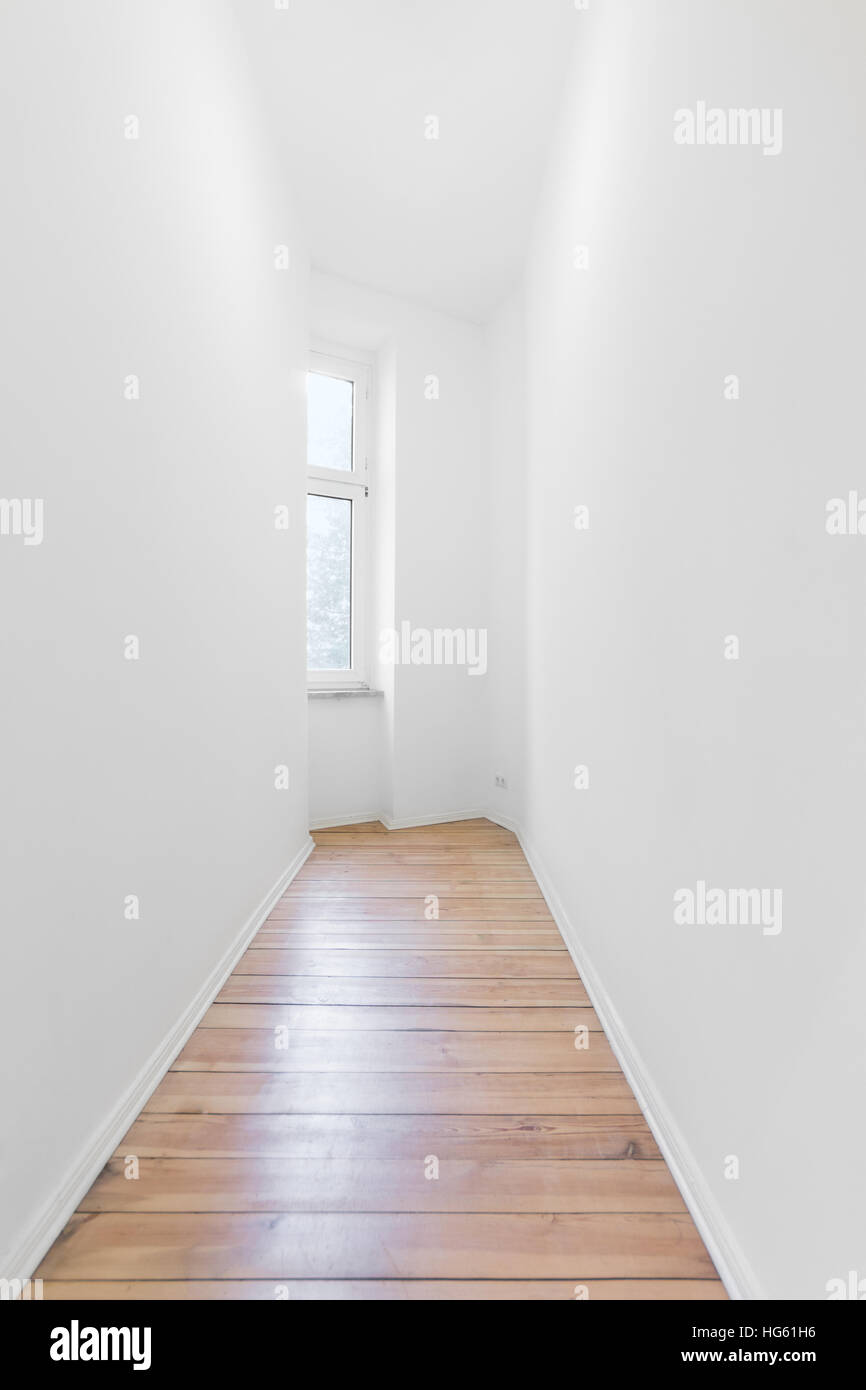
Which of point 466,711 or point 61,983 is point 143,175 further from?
point 466,711

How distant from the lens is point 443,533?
3.53 m

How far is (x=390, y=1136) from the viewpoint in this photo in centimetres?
120

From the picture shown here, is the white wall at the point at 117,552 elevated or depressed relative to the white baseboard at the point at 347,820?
elevated

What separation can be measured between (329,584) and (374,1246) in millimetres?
3092

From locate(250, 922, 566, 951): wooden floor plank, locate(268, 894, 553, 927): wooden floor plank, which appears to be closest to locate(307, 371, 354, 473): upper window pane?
locate(268, 894, 553, 927): wooden floor plank

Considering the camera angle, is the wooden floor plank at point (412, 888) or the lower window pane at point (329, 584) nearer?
the wooden floor plank at point (412, 888)

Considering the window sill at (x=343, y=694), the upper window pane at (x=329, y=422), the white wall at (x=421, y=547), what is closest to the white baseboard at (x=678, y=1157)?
the white wall at (x=421, y=547)

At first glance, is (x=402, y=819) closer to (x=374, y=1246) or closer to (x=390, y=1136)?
(x=390, y=1136)

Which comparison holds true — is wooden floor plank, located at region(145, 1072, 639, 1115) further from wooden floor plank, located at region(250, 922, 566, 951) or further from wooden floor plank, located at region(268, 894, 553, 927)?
wooden floor plank, located at region(268, 894, 553, 927)

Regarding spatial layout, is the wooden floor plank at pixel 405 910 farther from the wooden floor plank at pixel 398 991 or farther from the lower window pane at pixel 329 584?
the lower window pane at pixel 329 584

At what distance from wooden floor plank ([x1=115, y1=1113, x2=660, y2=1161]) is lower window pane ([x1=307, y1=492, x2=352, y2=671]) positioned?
8.37 feet

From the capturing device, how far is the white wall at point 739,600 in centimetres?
71

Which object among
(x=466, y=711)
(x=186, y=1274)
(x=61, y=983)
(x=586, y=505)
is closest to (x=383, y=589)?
(x=466, y=711)

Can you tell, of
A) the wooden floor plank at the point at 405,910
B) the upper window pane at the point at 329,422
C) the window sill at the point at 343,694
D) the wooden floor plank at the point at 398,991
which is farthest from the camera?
the upper window pane at the point at 329,422
